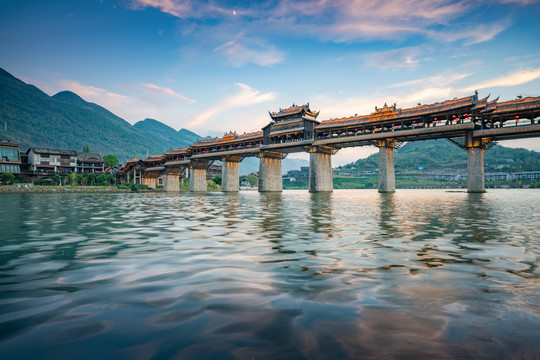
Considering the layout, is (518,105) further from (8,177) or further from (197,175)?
(8,177)

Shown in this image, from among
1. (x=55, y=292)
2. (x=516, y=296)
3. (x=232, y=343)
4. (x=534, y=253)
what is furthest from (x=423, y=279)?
(x=55, y=292)

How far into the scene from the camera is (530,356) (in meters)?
2.44

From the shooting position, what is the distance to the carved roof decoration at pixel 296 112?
57.4 metres

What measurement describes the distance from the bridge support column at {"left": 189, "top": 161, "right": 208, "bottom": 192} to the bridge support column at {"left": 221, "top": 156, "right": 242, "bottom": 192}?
991cm

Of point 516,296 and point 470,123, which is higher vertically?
point 470,123

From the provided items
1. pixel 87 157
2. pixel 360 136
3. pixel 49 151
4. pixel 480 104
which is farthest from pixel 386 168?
pixel 49 151

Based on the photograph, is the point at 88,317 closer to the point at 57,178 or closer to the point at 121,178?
the point at 57,178

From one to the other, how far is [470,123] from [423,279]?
1745 inches

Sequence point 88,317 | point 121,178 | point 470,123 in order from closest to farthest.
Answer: point 88,317, point 470,123, point 121,178

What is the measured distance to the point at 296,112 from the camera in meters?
58.3

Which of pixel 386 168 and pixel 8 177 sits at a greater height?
pixel 8 177

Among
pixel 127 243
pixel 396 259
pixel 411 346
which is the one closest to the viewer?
pixel 411 346

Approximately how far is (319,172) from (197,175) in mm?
36334

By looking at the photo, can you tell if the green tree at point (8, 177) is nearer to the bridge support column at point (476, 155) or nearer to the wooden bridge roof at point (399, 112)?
the wooden bridge roof at point (399, 112)
